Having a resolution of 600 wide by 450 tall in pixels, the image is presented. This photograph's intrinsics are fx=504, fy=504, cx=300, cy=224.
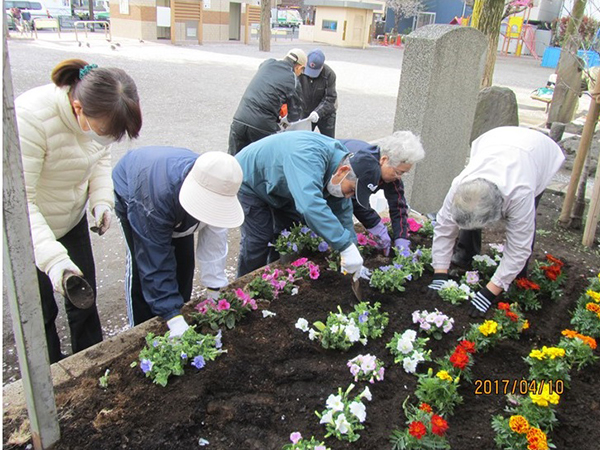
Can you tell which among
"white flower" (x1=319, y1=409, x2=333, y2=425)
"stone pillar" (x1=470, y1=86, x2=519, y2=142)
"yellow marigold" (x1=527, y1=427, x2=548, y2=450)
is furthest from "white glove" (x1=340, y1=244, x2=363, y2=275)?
"stone pillar" (x1=470, y1=86, x2=519, y2=142)

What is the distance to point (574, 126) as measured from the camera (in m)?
11.1

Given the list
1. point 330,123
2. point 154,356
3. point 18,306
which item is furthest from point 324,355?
point 330,123

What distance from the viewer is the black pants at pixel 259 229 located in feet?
11.1

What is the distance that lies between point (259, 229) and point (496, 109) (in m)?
5.77

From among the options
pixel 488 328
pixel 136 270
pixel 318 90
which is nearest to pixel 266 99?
pixel 318 90

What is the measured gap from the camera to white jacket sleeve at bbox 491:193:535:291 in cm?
295

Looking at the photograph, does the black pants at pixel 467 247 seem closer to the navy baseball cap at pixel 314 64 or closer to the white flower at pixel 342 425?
the white flower at pixel 342 425

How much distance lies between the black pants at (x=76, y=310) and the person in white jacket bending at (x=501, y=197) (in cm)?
206

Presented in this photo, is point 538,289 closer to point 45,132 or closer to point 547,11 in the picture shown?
point 45,132

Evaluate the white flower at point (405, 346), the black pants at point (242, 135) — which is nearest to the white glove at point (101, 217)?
the white flower at point (405, 346)

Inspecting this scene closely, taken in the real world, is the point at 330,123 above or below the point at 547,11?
below

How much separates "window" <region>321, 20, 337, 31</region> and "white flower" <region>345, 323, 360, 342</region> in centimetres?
2971

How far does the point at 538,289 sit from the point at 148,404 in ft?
8.54

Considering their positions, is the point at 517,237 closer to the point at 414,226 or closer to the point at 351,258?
the point at 351,258
